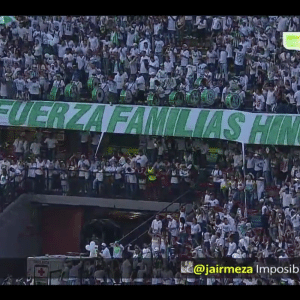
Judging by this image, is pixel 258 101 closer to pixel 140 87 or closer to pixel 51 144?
pixel 140 87

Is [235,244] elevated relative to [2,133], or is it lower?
lower

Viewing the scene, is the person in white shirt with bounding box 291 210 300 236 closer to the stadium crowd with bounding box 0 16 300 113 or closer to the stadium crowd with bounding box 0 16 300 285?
the stadium crowd with bounding box 0 16 300 285

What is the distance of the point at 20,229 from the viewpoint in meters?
21.8

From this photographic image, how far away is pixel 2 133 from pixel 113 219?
1.98 m

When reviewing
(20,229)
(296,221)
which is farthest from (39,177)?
(296,221)

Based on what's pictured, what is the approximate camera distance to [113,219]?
2159 centimetres

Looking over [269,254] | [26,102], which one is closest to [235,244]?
[269,254]

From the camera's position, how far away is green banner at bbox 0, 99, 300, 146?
71.6 feet

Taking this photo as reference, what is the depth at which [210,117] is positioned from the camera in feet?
71.7

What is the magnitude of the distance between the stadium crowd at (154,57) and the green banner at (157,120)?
16 centimetres

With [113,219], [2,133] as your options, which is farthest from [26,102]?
[113,219]

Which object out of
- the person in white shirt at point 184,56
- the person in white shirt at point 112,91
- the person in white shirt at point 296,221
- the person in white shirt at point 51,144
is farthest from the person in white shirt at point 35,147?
the person in white shirt at point 296,221

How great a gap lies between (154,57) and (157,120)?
0.93m

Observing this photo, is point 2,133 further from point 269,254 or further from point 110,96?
point 269,254
